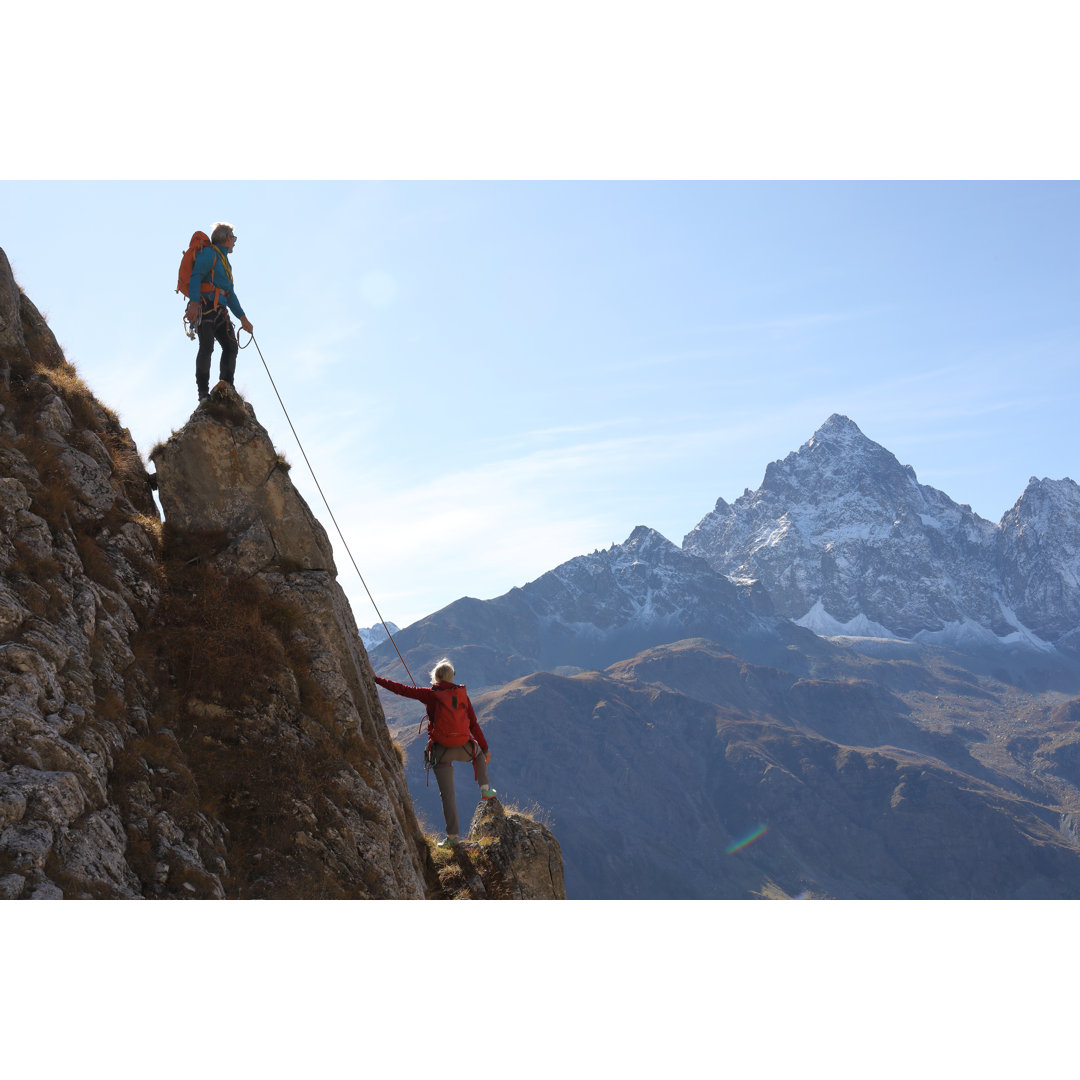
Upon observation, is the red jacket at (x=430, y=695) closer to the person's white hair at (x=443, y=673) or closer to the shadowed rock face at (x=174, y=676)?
the person's white hair at (x=443, y=673)

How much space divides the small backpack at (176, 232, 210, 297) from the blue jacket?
0.21 feet

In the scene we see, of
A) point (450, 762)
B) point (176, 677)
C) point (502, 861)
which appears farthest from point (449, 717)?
point (176, 677)

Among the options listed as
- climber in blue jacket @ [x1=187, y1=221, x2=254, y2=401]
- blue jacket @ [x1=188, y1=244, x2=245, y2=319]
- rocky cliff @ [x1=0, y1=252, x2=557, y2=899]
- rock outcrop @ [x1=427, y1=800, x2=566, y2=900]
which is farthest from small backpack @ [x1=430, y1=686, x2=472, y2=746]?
blue jacket @ [x1=188, y1=244, x2=245, y2=319]

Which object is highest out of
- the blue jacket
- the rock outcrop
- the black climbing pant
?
the blue jacket

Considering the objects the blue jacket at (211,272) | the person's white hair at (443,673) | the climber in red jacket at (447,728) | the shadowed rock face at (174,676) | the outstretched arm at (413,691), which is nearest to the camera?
the shadowed rock face at (174,676)

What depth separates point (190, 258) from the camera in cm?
1641

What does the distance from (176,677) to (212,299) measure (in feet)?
25.1

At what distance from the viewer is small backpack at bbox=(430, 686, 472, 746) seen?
15.2m

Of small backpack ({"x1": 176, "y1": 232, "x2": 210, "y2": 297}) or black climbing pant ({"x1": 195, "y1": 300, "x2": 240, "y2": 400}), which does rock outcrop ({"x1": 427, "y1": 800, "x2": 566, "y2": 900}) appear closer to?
black climbing pant ({"x1": 195, "y1": 300, "x2": 240, "y2": 400})

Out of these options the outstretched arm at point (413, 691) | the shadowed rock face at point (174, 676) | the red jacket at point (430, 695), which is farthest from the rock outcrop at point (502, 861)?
the outstretched arm at point (413, 691)

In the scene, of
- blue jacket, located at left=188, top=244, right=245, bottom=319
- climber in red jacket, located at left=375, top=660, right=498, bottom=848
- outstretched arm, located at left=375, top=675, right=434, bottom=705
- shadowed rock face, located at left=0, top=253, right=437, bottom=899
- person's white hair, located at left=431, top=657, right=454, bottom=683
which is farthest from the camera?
blue jacket, located at left=188, top=244, right=245, bottom=319

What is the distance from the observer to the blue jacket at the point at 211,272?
16.4 metres

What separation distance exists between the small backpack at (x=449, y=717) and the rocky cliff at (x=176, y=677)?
1.08 m

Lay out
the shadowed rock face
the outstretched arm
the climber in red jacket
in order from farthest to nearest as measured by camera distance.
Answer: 1. the climber in red jacket
2. the outstretched arm
3. the shadowed rock face
